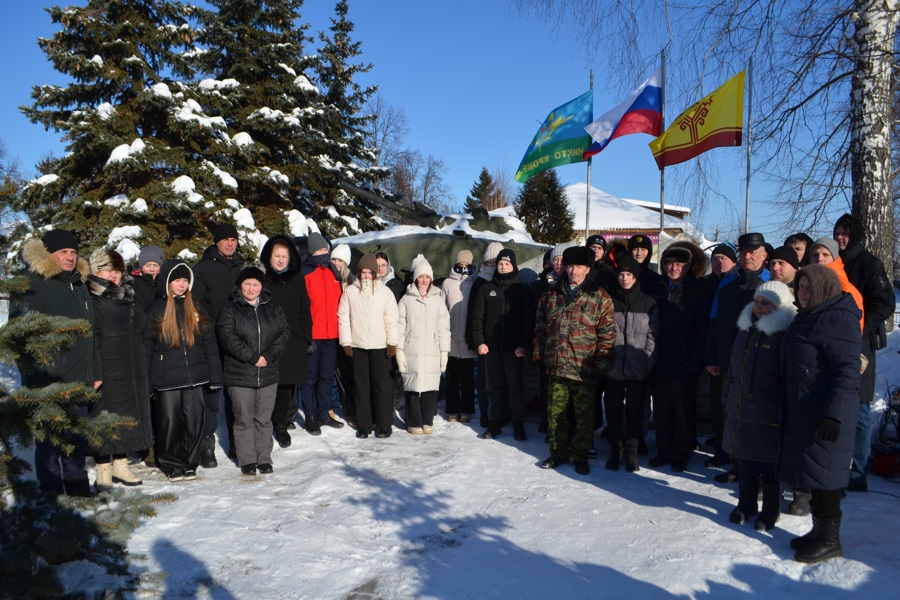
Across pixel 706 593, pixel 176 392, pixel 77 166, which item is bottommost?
pixel 706 593

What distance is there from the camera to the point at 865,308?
5.01m

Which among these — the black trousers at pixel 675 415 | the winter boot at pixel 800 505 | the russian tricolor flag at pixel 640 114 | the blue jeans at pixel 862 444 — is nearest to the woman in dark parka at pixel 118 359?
the black trousers at pixel 675 415

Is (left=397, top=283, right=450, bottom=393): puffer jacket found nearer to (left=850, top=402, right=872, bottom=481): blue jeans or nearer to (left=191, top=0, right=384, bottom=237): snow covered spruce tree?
(left=850, top=402, right=872, bottom=481): blue jeans

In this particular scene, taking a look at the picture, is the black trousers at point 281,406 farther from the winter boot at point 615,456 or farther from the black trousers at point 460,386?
the winter boot at point 615,456

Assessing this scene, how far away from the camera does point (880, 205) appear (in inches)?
238

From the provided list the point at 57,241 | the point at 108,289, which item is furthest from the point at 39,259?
the point at 108,289

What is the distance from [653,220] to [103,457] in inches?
1340

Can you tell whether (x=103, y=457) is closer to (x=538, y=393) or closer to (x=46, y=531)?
(x=46, y=531)

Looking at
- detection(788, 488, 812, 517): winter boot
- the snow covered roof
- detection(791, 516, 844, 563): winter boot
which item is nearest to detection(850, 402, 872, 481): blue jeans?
detection(788, 488, 812, 517): winter boot

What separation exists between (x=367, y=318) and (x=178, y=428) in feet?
6.93

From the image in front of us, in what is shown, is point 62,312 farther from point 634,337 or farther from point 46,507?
point 634,337

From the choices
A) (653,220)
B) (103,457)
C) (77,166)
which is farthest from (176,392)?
(653,220)

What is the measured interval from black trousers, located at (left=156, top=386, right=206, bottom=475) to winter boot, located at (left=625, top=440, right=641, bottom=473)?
12.1 feet

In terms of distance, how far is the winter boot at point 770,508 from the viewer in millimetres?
4207
